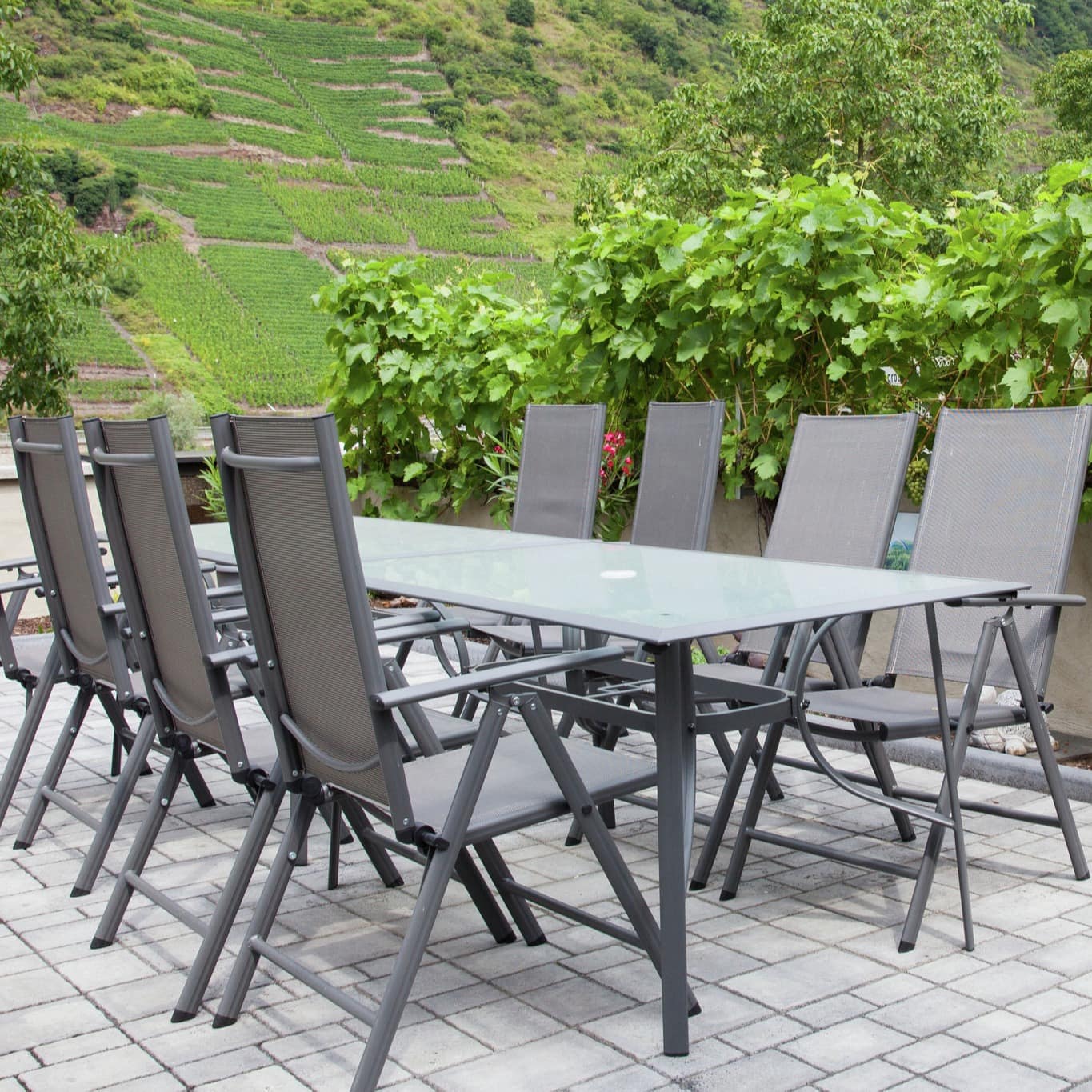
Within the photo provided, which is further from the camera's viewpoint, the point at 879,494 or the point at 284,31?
the point at 284,31

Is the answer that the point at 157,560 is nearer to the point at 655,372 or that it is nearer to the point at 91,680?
the point at 91,680

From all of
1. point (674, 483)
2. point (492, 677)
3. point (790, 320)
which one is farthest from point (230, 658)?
point (790, 320)

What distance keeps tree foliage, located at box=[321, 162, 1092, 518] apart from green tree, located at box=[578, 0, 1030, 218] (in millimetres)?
16270

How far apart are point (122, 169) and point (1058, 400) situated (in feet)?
170

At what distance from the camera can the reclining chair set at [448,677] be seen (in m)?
2.32

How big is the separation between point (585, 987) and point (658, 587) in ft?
2.87

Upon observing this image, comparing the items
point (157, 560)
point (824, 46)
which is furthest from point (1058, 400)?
point (824, 46)

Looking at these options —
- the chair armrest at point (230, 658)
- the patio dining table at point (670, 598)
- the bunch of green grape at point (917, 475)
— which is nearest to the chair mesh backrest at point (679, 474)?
the patio dining table at point (670, 598)

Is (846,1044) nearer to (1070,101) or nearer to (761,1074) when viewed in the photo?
(761,1074)

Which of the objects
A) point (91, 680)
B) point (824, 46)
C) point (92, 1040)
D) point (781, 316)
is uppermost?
point (824, 46)

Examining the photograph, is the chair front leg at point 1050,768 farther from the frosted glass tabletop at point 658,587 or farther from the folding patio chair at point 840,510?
the folding patio chair at point 840,510

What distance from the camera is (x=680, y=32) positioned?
7112cm

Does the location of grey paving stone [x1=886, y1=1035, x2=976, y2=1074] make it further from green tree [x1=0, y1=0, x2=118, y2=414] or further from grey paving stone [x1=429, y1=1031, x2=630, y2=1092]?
green tree [x1=0, y1=0, x2=118, y2=414]

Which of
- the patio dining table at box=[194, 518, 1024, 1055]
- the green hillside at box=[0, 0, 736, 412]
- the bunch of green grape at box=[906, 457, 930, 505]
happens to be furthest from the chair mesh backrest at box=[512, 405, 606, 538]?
the green hillside at box=[0, 0, 736, 412]
